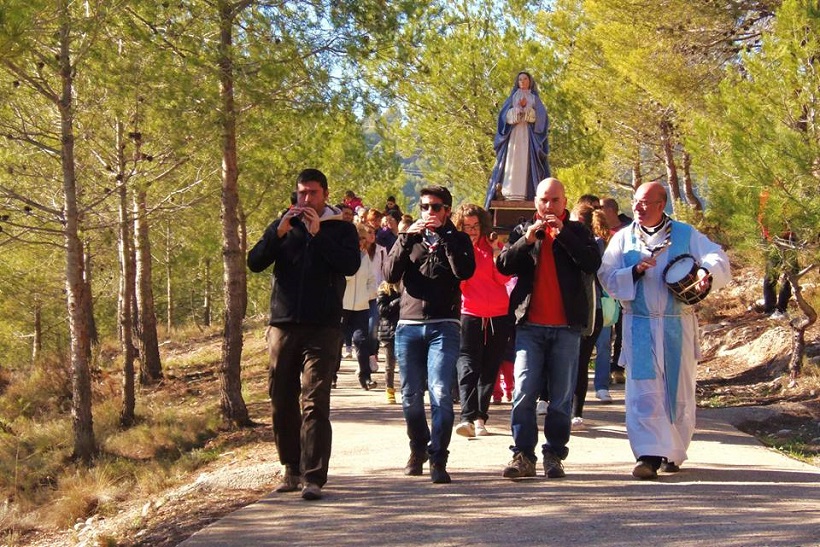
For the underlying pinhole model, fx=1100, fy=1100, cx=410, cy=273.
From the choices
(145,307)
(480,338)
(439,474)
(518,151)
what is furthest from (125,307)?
(439,474)

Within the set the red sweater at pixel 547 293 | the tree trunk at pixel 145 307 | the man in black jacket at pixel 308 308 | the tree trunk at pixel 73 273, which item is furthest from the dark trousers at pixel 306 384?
the tree trunk at pixel 145 307

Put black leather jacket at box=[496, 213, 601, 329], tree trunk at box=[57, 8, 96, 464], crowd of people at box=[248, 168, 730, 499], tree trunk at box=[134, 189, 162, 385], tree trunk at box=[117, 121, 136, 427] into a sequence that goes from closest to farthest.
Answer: crowd of people at box=[248, 168, 730, 499]
black leather jacket at box=[496, 213, 601, 329]
tree trunk at box=[57, 8, 96, 464]
tree trunk at box=[117, 121, 136, 427]
tree trunk at box=[134, 189, 162, 385]

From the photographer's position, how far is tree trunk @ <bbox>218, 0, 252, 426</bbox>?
10719 millimetres

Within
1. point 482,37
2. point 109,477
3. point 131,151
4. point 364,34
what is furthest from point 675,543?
point 482,37

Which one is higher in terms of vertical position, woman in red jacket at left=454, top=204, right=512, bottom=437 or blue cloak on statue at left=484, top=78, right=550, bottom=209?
blue cloak on statue at left=484, top=78, right=550, bottom=209

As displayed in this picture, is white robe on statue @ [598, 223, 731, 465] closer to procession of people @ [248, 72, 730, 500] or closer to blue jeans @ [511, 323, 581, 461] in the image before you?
procession of people @ [248, 72, 730, 500]

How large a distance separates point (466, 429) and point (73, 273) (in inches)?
180

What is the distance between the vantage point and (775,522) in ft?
18.2

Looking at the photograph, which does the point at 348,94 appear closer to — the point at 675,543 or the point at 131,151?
the point at 131,151

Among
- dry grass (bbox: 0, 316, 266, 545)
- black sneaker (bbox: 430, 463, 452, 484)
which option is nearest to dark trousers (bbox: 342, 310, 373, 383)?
dry grass (bbox: 0, 316, 266, 545)

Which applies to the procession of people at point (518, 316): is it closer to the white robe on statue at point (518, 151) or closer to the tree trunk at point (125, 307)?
the tree trunk at point (125, 307)

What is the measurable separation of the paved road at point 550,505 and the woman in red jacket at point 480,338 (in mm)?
420

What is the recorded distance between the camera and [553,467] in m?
7.00

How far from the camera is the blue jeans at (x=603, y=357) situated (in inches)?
425
